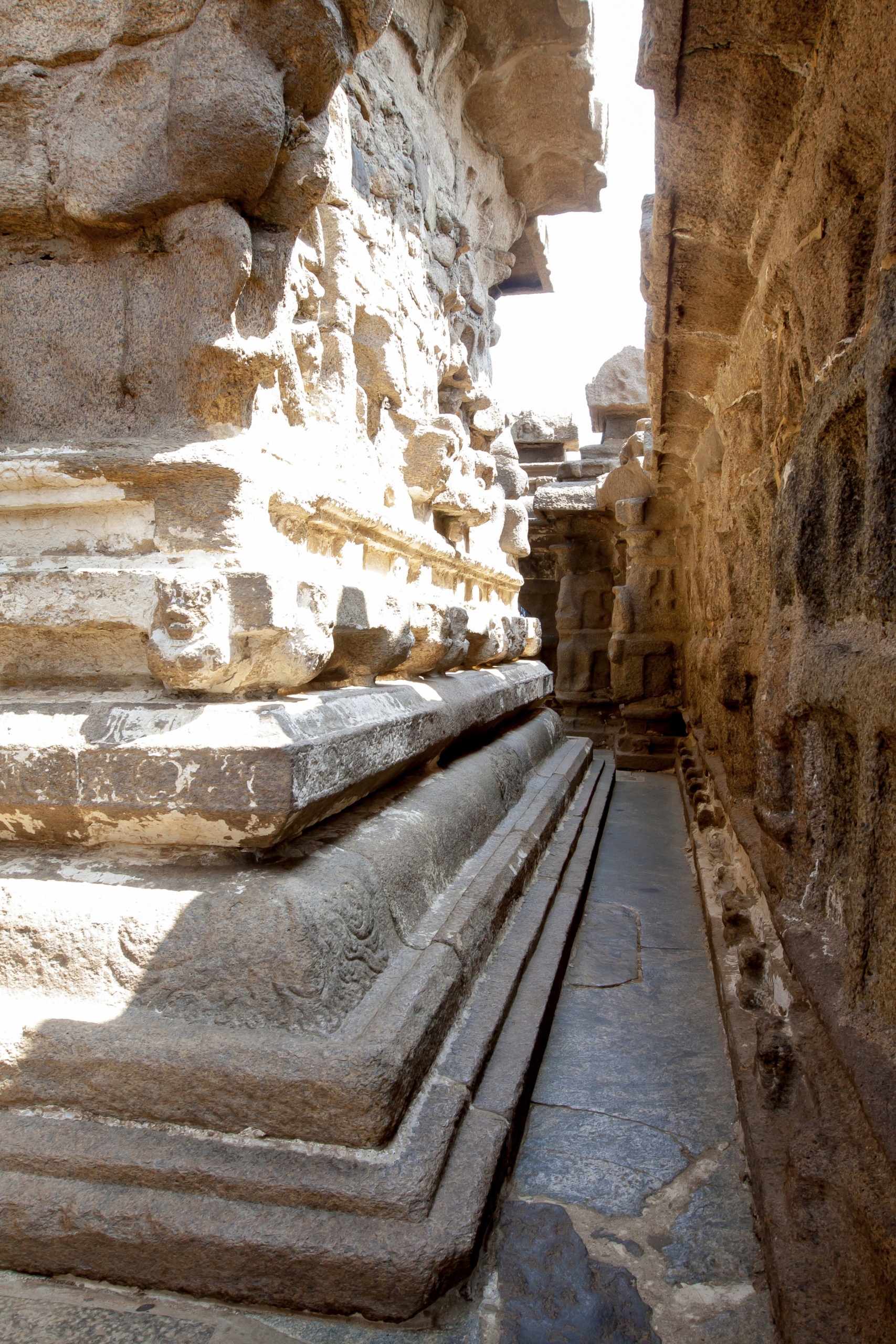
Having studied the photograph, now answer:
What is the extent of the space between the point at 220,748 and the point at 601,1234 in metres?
1.08

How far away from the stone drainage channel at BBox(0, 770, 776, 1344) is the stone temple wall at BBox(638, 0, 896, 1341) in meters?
0.14

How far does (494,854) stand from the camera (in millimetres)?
2564

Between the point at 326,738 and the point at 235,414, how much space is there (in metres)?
0.78

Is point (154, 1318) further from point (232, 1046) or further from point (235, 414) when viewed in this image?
point (235, 414)

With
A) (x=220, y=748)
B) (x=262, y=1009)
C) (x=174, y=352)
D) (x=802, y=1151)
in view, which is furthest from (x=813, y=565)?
(x=174, y=352)

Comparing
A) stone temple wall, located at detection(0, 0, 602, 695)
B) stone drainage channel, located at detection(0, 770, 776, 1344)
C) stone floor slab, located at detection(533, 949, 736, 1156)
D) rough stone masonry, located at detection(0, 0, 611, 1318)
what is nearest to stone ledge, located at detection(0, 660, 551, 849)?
rough stone masonry, located at detection(0, 0, 611, 1318)

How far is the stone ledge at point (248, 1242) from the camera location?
1.17 metres

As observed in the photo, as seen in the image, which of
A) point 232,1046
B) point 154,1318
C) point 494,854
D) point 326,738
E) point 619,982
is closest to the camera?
point 154,1318

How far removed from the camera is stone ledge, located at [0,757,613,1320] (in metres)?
1.17

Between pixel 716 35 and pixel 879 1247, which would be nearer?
pixel 879 1247

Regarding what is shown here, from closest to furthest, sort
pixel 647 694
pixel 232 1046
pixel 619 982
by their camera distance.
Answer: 1. pixel 232 1046
2. pixel 619 982
3. pixel 647 694

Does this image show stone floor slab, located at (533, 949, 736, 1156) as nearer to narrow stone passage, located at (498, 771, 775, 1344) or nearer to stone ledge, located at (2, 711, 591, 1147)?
narrow stone passage, located at (498, 771, 775, 1344)

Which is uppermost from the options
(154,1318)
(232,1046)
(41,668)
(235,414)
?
(235,414)

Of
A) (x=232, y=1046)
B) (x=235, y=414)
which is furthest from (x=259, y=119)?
(x=232, y=1046)
